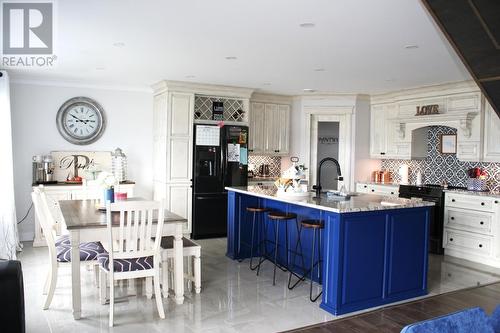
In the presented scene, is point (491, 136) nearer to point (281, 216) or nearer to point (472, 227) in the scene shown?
point (472, 227)

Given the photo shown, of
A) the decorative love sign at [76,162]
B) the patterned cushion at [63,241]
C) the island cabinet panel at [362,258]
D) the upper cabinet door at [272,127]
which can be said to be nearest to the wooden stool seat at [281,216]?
the island cabinet panel at [362,258]

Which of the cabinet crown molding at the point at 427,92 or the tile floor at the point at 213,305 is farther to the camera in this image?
the cabinet crown molding at the point at 427,92

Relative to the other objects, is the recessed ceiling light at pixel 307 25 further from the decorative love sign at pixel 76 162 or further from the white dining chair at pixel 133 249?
the decorative love sign at pixel 76 162

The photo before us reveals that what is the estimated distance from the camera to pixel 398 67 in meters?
5.20

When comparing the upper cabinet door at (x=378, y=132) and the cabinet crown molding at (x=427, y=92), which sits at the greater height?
the cabinet crown molding at (x=427, y=92)

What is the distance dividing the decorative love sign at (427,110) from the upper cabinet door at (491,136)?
28.7 inches

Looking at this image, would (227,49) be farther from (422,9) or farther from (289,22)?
(422,9)

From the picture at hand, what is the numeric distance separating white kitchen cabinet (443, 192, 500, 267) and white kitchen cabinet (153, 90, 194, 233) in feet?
13.0

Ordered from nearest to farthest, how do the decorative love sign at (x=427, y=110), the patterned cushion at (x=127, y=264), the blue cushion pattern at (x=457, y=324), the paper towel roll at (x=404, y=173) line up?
the blue cushion pattern at (x=457, y=324)
the patterned cushion at (x=127, y=264)
the decorative love sign at (x=427, y=110)
the paper towel roll at (x=404, y=173)

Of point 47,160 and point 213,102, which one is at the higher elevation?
point 213,102

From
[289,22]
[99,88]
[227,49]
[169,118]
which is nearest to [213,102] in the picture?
[169,118]

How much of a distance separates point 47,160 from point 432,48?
556cm

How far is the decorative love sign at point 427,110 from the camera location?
6426mm

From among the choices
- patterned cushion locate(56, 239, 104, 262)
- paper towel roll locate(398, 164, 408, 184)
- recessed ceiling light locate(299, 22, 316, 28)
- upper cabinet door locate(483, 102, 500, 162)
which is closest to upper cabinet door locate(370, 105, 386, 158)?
paper towel roll locate(398, 164, 408, 184)
